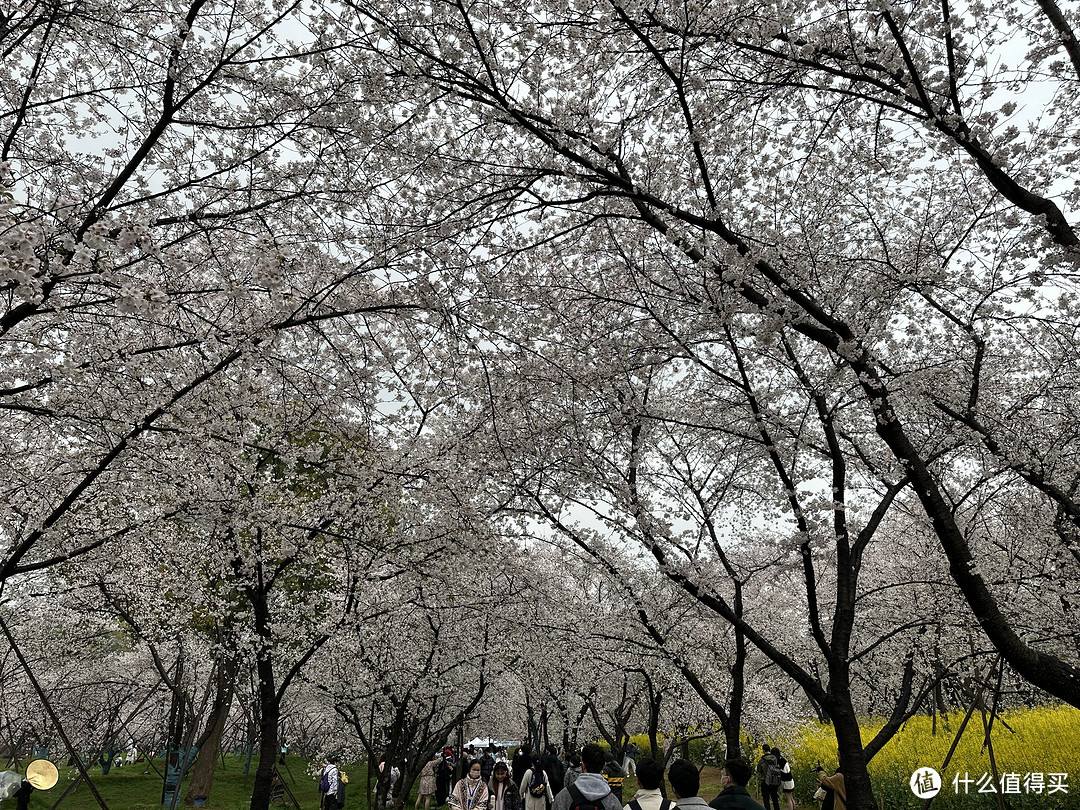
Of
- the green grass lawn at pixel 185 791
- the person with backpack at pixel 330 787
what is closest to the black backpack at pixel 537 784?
the green grass lawn at pixel 185 791

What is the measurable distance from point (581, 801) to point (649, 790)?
54cm

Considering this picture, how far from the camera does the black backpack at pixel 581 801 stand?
17.1 ft

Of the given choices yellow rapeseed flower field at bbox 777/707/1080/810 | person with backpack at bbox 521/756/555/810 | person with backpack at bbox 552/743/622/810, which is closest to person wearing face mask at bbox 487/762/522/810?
person with backpack at bbox 521/756/555/810

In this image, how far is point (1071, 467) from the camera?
9.84 metres

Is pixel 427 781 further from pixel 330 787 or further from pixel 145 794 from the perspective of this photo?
pixel 145 794

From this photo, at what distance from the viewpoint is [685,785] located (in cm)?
459

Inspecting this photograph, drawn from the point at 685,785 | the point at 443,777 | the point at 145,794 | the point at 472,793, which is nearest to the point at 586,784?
the point at 685,785

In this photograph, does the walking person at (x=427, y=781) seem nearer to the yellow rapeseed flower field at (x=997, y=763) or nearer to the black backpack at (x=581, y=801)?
the yellow rapeseed flower field at (x=997, y=763)

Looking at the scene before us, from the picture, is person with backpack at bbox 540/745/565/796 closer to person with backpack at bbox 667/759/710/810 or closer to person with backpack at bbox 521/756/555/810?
person with backpack at bbox 521/756/555/810

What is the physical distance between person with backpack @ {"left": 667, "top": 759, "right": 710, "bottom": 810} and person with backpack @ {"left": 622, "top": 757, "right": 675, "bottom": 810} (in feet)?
1.23

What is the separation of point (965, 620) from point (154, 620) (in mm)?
16731

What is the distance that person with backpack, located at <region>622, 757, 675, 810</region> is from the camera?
4953mm

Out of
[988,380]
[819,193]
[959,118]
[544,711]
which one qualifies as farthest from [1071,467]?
[544,711]

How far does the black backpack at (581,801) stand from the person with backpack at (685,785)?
852mm
